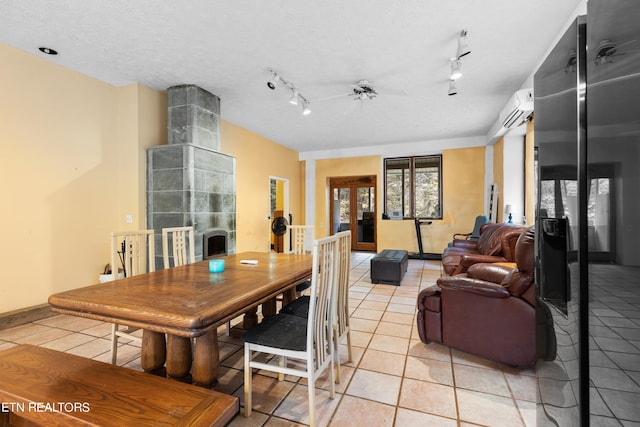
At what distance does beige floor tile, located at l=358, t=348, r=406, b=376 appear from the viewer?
2.09 meters

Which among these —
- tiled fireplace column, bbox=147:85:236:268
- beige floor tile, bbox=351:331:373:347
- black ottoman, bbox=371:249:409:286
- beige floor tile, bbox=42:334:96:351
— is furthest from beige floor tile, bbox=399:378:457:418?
tiled fireplace column, bbox=147:85:236:268

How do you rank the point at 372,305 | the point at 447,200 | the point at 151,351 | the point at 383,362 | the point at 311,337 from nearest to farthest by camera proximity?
the point at 311,337 → the point at 151,351 → the point at 383,362 → the point at 372,305 → the point at 447,200

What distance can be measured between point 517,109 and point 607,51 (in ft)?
12.5

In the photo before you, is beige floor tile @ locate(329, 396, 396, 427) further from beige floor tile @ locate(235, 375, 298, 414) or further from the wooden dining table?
the wooden dining table

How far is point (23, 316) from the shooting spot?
2922 mm

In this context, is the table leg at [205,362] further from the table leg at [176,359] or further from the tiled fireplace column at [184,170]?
the tiled fireplace column at [184,170]

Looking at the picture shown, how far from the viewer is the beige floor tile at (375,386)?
1782 millimetres

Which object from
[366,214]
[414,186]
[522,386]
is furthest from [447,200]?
[522,386]

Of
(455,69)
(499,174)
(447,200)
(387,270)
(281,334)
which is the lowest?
(387,270)

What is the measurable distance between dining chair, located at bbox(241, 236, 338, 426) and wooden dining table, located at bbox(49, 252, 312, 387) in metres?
0.19

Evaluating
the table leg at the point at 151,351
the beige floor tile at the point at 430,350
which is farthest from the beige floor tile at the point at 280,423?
the beige floor tile at the point at 430,350

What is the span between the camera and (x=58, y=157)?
324 centimetres

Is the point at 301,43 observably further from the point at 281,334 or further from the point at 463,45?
the point at 281,334

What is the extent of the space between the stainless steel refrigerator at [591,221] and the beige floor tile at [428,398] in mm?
746
